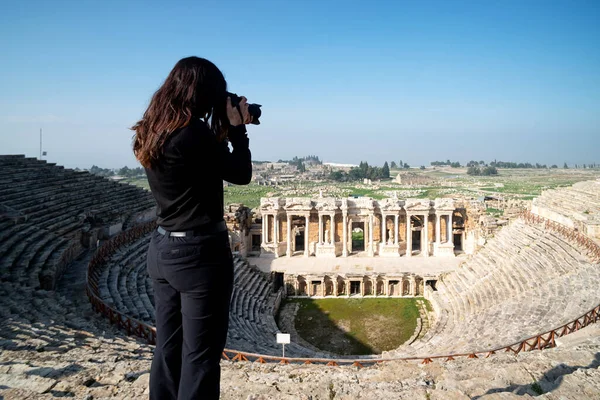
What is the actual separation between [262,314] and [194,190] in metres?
19.5

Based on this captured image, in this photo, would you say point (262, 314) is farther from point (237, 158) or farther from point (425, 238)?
point (237, 158)

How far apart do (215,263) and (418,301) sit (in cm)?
2386

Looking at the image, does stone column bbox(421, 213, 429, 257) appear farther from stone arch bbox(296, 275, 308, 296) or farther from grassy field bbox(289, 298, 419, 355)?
stone arch bbox(296, 275, 308, 296)

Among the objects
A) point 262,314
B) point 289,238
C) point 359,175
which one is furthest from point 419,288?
point 359,175

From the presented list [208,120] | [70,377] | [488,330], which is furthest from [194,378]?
[488,330]

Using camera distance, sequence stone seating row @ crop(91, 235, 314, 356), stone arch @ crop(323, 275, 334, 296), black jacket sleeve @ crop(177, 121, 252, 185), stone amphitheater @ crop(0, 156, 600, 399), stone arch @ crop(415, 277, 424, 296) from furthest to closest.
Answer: stone arch @ crop(323, 275, 334, 296)
stone arch @ crop(415, 277, 424, 296)
stone seating row @ crop(91, 235, 314, 356)
stone amphitheater @ crop(0, 156, 600, 399)
black jacket sleeve @ crop(177, 121, 252, 185)

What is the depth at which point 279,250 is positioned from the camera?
31.6 meters

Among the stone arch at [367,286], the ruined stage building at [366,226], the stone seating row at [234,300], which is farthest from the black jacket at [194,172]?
the ruined stage building at [366,226]

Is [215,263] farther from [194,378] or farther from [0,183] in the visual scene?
[0,183]

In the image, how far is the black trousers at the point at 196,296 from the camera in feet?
9.48

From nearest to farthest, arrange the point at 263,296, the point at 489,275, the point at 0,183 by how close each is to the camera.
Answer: the point at 0,183 → the point at 489,275 → the point at 263,296

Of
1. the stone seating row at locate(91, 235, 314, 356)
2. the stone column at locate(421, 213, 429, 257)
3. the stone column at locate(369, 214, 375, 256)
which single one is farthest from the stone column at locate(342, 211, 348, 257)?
the stone seating row at locate(91, 235, 314, 356)

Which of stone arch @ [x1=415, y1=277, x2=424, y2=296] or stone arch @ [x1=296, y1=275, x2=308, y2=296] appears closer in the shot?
stone arch @ [x1=415, y1=277, x2=424, y2=296]

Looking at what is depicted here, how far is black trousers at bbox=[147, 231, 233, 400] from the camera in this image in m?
2.89
